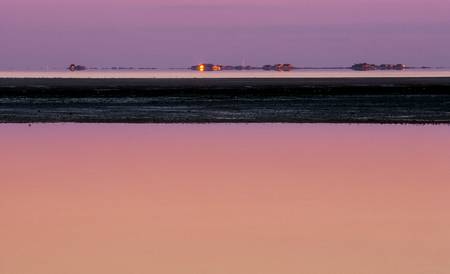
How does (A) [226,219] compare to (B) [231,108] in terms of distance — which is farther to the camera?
(B) [231,108]

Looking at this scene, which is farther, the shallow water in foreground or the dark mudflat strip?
the dark mudflat strip

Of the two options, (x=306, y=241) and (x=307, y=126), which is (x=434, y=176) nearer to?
(x=306, y=241)

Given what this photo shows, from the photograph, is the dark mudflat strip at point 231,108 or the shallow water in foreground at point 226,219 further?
the dark mudflat strip at point 231,108

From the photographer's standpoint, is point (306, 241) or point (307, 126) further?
point (307, 126)

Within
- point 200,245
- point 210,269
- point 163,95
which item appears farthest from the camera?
point 163,95

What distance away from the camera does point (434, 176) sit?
77.0ft

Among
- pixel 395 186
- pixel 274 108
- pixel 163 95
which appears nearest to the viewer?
pixel 395 186

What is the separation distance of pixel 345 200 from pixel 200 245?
483cm

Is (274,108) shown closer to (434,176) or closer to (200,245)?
(434,176)

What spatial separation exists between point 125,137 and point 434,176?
13.9 metres

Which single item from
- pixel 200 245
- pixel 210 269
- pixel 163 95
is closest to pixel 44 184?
pixel 200 245

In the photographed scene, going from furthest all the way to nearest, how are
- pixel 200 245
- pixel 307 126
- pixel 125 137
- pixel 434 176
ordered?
pixel 307 126
pixel 125 137
pixel 434 176
pixel 200 245

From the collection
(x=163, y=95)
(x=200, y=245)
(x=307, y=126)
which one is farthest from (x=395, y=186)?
(x=163, y=95)

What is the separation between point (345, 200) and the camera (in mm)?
19734
